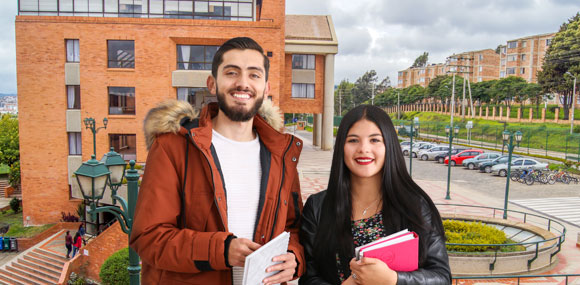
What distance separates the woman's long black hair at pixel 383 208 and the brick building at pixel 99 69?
22011 mm

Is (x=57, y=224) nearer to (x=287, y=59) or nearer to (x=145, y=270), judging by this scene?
(x=287, y=59)

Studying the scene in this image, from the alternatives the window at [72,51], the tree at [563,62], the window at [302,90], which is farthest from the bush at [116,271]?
the tree at [563,62]

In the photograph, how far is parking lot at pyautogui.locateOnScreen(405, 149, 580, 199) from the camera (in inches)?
885

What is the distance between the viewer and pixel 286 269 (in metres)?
2.42

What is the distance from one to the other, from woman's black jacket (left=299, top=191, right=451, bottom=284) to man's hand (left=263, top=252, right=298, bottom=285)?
0.94ft

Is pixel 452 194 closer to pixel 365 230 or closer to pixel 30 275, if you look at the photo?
pixel 365 230

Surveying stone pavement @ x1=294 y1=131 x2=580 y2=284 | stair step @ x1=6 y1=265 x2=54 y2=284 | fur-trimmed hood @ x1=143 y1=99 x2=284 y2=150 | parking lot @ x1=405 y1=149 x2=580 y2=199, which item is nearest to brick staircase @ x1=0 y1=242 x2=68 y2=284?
stair step @ x1=6 y1=265 x2=54 y2=284

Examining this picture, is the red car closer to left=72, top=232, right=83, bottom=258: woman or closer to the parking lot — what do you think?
the parking lot

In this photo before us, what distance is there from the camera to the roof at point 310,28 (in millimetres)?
35912

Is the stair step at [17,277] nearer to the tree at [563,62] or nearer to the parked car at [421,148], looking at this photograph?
the parked car at [421,148]

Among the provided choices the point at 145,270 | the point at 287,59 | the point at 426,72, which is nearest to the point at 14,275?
the point at 145,270

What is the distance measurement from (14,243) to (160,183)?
26.6 meters

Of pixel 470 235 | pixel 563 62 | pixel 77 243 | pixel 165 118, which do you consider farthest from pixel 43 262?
pixel 563 62

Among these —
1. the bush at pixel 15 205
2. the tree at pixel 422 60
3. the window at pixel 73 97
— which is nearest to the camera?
the window at pixel 73 97
